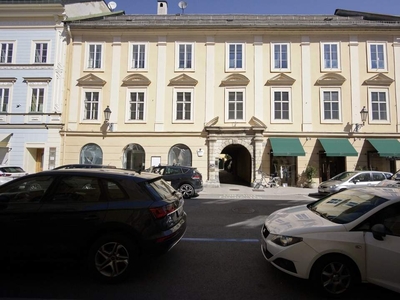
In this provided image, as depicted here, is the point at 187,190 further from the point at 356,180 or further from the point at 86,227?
the point at 356,180

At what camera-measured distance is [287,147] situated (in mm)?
16750

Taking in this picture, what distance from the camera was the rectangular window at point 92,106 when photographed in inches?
726

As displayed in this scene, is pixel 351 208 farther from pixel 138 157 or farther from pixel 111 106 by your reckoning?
pixel 111 106

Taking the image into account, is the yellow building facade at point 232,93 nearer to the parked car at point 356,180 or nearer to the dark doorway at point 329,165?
the dark doorway at point 329,165

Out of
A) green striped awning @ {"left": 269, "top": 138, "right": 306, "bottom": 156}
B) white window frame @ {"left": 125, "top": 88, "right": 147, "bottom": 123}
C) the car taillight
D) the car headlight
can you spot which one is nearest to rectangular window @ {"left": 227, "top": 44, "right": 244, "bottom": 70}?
green striped awning @ {"left": 269, "top": 138, "right": 306, "bottom": 156}

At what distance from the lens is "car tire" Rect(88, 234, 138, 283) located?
11.0 ft

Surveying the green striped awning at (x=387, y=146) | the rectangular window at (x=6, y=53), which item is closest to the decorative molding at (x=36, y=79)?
the rectangular window at (x=6, y=53)

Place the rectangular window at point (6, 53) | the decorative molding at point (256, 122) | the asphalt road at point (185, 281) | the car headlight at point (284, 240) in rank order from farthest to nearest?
1. the rectangular window at point (6, 53)
2. the decorative molding at point (256, 122)
3. the car headlight at point (284, 240)
4. the asphalt road at point (185, 281)

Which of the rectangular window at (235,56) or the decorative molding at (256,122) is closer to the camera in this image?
the decorative molding at (256,122)

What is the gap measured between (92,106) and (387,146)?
22.2 metres

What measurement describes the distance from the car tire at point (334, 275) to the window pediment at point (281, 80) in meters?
16.7

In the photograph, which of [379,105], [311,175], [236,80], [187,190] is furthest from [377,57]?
[187,190]

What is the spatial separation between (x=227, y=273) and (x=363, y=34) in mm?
21820

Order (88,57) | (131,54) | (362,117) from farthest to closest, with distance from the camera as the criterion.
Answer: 1. (88,57)
2. (131,54)
3. (362,117)
